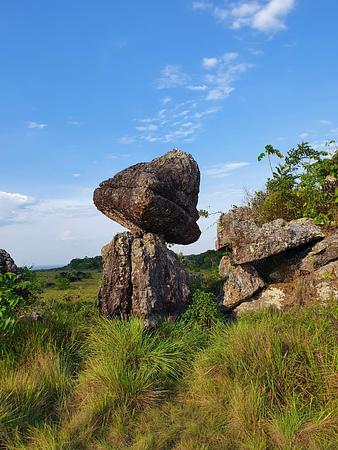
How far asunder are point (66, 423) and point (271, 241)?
28.9ft

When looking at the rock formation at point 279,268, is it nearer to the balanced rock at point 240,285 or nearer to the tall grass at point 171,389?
the balanced rock at point 240,285

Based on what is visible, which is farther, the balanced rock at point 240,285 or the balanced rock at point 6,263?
the balanced rock at point 240,285

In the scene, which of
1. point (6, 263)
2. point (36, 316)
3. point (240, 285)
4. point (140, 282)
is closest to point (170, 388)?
point (140, 282)

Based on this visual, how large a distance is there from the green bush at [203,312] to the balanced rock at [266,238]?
1848 millimetres

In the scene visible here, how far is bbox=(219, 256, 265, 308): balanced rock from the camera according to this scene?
1444 cm

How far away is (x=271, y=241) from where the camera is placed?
14.5 meters

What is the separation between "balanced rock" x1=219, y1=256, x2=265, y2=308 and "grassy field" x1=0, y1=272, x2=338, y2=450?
137 inches

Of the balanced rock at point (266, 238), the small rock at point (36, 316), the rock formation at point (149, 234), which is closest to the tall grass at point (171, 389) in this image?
the small rock at point (36, 316)

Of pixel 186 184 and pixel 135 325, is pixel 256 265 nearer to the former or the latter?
pixel 186 184

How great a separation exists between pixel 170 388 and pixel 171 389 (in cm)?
3

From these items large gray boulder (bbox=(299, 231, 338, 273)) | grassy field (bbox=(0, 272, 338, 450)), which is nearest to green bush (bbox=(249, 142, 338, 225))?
large gray boulder (bbox=(299, 231, 338, 273))

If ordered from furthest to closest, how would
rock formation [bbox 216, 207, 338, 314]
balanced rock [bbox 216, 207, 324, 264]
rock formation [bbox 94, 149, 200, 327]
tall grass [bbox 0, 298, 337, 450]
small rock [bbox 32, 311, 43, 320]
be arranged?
balanced rock [bbox 216, 207, 324, 264]
rock formation [bbox 216, 207, 338, 314]
rock formation [bbox 94, 149, 200, 327]
small rock [bbox 32, 311, 43, 320]
tall grass [bbox 0, 298, 337, 450]

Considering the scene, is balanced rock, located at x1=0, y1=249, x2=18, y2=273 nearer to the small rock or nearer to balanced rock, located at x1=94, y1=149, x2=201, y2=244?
the small rock

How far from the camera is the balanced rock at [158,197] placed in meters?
13.8
